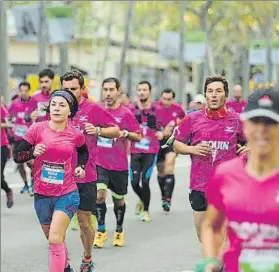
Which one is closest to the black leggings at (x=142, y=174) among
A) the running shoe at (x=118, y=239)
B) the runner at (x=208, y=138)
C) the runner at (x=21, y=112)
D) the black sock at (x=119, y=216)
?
the black sock at (x=119, y=216)

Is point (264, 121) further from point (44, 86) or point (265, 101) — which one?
point (44, 86)

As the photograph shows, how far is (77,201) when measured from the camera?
7605mm

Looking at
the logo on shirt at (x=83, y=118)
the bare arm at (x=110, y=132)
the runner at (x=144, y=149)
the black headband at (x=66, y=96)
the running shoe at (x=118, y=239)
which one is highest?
the black headband at (x=66, y=96)

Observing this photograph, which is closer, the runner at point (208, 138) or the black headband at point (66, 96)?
the black headband at point (66, 96)

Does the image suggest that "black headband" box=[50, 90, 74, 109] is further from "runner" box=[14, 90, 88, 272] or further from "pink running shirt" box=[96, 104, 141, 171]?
"pink running shirt" box=[96, 104, 141, 171]

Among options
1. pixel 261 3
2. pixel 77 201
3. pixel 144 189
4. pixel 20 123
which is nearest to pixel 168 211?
pixel 144 189

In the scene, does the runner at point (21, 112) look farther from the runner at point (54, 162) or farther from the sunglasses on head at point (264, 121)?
the sunglasses on head at point (264, 121)

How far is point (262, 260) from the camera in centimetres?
415

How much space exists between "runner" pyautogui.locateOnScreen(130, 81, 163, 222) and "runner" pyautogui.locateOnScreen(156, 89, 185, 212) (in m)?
0.38

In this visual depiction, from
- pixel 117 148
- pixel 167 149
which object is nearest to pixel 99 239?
pixel 117 148

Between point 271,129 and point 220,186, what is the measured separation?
377mm

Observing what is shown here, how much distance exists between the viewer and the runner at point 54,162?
24.6ft

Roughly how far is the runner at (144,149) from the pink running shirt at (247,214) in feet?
27.6

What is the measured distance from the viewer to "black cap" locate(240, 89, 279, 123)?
13.3 feet
